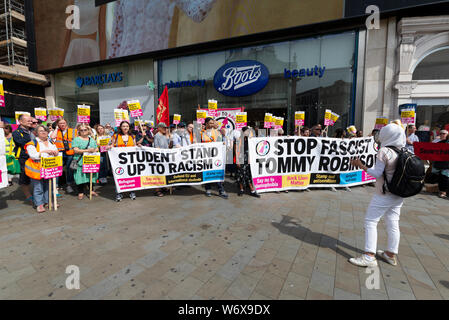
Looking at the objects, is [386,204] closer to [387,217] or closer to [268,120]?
[387,217]

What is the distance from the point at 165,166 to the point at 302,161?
3.80 m

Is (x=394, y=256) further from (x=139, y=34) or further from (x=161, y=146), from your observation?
(x=139, y=34)

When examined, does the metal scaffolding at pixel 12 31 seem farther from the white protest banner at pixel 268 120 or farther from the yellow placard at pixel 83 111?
the white protest banner at pixel 268 120

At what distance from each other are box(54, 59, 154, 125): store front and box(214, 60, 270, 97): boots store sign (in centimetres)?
570

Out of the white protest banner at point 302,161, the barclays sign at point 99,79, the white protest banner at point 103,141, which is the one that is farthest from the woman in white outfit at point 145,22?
the white protest banner at point 302,161

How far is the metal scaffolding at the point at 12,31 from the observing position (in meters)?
20.2

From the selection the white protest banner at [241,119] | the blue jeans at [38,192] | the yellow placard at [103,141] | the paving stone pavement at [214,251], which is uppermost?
the white protest banner at [241,119]

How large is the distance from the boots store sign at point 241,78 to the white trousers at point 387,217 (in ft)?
36.0

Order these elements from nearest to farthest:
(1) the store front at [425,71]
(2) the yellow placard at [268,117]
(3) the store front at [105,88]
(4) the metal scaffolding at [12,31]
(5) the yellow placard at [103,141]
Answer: (5) the yellow placard at [103,141]
(2) the yellow placard at [268,117]
(1) the store front at [425,71]
(3) the store front at [105,88]
(4) the metal scaffolding at [12,31]

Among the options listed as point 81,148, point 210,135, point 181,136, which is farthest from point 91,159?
point 210,135

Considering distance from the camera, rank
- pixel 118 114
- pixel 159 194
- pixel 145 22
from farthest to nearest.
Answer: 1. pixel 145 22
2. pixel 118 114
3. pixel 159 194

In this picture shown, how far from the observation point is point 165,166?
5.64 metres

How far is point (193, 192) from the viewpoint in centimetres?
625

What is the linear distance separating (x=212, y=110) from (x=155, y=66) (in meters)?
9.93
